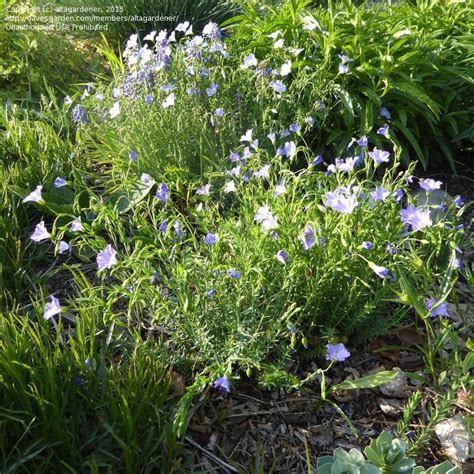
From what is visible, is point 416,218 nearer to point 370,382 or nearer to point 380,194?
point 380,194

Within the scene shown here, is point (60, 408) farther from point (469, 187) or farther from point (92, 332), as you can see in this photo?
point (469, 187)

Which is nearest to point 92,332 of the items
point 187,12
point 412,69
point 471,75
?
point 412,69

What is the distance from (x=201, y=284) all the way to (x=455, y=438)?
94 cm

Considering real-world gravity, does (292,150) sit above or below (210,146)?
above

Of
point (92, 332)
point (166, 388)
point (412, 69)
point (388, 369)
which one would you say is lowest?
point (388, 369)

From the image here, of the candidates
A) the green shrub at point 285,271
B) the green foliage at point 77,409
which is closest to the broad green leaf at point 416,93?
the green shrub at point 285,271

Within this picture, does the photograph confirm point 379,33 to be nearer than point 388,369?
No

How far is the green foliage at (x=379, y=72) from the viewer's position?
287 cm

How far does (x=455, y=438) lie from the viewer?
1852mm

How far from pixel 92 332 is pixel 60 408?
0.76 feet

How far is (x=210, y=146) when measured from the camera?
268 cm

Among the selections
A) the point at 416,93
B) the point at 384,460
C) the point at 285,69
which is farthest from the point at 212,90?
the point at 384,460

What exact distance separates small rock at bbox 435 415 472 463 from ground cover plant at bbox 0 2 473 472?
0.21ft

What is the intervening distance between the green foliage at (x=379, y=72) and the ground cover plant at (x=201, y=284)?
0.20 feet
